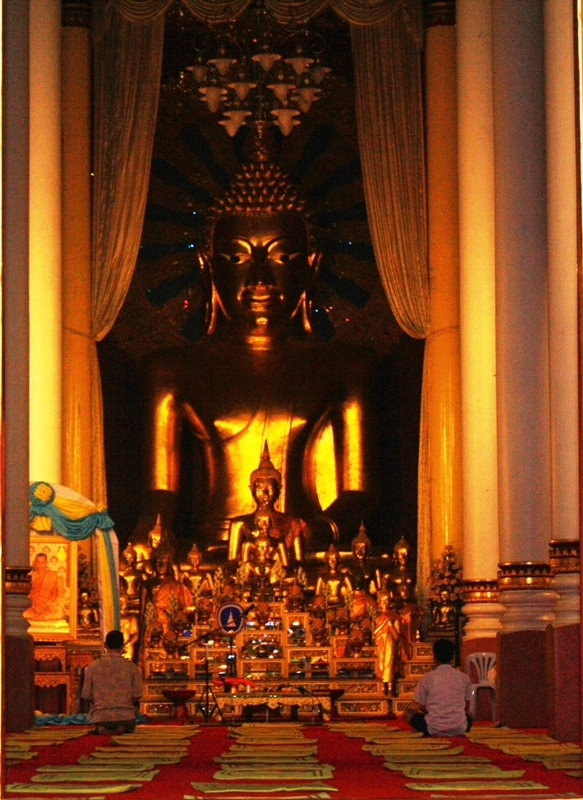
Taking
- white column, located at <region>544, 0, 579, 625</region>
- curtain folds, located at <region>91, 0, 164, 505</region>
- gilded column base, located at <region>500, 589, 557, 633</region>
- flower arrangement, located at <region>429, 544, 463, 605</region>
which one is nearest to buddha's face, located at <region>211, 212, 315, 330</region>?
curtain folds, located at <region>91, 0, 164, 505</region>

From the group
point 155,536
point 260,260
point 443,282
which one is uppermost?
point 260,260

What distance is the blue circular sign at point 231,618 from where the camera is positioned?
1030 centimetres

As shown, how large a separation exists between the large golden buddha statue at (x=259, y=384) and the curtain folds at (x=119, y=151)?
121 cm

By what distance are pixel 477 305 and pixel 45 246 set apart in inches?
117

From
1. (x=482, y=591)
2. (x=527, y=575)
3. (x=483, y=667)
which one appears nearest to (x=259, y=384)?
(x=482, y=591)

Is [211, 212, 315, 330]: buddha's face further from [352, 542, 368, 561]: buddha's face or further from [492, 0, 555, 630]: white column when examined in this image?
[492, 0, 555, 630]: white column

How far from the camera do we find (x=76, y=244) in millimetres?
12664

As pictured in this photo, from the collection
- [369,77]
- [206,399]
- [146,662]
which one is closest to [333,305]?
[206,399]

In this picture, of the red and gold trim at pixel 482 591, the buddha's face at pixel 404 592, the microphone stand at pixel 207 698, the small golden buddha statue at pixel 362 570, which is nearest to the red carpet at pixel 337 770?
the microphone stand at pixel 207 698

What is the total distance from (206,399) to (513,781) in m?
8.01

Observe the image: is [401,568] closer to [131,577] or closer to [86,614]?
[131,577]

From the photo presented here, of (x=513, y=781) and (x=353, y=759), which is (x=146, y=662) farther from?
(x=513, y=781)

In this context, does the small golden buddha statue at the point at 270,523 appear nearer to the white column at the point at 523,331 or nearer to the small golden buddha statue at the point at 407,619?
the small golden buddha statue at the point at 407,619

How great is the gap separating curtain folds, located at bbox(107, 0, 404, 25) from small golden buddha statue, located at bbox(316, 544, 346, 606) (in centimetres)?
382
